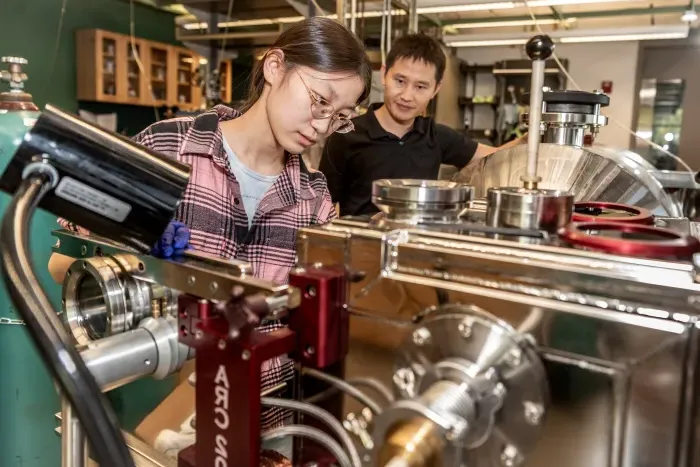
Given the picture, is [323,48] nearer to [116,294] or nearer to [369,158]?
[116,294]

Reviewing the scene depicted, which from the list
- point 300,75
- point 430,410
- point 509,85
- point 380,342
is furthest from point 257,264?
point 509,85

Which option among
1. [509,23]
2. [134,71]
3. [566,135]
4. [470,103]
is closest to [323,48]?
[566,135]

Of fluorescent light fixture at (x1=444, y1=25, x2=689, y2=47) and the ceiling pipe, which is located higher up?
the ceiling pipe

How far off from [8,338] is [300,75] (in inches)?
34.5

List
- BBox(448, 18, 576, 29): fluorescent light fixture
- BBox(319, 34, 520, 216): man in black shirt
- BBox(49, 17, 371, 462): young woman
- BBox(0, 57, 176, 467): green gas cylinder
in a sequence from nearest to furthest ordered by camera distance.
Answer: BBox(49, 17, 371, 462): young woman < BBox(0, 57, 176, 467): green gas cylinder < BBox(319, 34, 520, 216): man in black shirt < BBox(448, 18, 576, 29): fluorescent light fixture

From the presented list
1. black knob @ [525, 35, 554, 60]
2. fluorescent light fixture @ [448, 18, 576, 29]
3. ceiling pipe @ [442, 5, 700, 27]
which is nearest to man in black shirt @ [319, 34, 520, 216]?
black knob @ [525, 35, 554, 60]

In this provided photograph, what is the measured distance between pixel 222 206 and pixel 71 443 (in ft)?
1.76

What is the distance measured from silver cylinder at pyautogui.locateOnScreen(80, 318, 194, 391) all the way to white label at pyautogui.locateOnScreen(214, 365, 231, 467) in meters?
0.07

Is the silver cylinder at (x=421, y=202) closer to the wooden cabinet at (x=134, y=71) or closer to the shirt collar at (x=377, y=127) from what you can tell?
the shirt collar at (x=377, y=127)

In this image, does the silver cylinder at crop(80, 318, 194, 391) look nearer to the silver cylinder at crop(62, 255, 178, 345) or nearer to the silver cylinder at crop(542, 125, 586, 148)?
the silver cylinder at crop(62, 255, 178, 345)

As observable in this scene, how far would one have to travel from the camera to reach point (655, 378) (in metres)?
0.39

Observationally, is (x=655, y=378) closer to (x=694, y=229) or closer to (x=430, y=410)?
(x=430, y=410)

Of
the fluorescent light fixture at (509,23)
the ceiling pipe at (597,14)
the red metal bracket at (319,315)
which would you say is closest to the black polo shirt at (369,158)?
the red metal bracket at (319,315)

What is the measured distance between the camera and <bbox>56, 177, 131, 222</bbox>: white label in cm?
50
